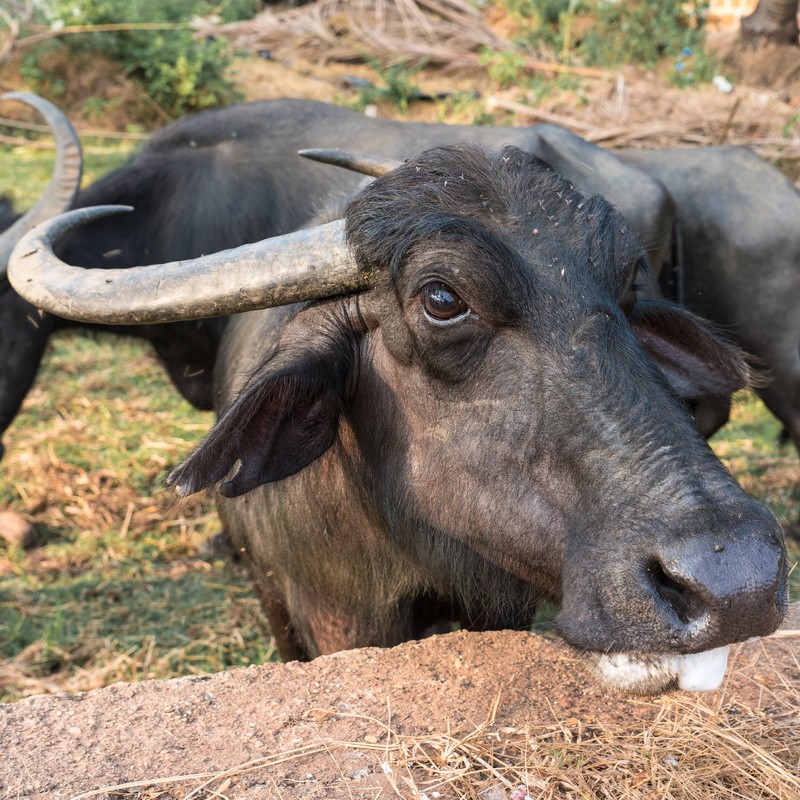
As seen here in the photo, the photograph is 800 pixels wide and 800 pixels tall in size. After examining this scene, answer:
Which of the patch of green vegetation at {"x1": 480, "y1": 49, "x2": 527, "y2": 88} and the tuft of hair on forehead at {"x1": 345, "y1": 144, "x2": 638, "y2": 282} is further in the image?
the patch of green vegetation at {"x1": 480, "y1": 49, "x2": 527, "y2": 88}

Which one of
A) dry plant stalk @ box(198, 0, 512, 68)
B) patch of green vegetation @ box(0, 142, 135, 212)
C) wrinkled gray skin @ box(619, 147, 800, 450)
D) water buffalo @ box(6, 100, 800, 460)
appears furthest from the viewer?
dry plant stalk @ box(198, 0, 512, 68)

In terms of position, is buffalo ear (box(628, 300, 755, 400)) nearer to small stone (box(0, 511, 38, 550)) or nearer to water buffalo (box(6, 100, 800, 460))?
water buffalo (box(6, 100, 800, 460))

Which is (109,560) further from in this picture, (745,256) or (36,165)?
(36,165)

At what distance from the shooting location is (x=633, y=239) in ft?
8.84

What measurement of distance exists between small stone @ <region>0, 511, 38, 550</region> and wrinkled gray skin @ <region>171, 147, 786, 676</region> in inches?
120

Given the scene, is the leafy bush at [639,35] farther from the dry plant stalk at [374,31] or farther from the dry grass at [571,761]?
the dry grass at [571,761]

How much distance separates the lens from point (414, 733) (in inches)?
101

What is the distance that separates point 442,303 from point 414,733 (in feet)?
3.92

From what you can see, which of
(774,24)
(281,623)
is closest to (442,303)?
(281,623)

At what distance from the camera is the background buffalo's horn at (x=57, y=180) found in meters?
4.82

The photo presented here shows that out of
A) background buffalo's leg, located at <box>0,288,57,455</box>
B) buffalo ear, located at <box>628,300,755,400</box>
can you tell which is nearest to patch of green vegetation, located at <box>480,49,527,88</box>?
background buffalo's leg, located at <box>0,288,57,455</box>

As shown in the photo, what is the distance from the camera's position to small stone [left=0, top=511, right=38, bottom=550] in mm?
5566

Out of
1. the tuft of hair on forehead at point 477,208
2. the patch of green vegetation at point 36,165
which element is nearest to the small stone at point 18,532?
the tuft of hair on forehead at point 477,208

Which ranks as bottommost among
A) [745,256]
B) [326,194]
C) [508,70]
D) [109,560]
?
[109,560]
